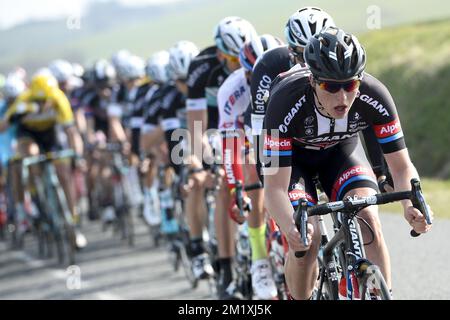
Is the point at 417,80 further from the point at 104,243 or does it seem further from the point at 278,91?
the point at 278,91

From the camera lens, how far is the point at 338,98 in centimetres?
507

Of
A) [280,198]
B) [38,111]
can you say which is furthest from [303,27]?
[38,111]

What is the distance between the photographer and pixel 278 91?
5.46m

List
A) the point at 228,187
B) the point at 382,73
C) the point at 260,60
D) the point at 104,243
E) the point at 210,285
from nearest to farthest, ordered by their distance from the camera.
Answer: the point at 260,60
the point at 228,187
the point at 210,285
the point at 104,243
the point at 382,73

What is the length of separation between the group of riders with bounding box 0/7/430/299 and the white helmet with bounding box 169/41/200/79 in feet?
0.05

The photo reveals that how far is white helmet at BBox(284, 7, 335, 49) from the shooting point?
652cm

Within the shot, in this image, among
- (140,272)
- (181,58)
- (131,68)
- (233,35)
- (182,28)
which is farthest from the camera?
(182,28)

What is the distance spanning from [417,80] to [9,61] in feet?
350

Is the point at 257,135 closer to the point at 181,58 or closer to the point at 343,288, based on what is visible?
the point at 343,288

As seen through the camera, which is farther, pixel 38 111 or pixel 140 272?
pixel 38 111

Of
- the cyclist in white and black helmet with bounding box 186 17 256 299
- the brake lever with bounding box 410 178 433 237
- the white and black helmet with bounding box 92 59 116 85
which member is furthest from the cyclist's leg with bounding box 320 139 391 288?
the white and black helmet with bounding box 92 59 116 85

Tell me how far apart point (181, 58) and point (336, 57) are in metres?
5.12

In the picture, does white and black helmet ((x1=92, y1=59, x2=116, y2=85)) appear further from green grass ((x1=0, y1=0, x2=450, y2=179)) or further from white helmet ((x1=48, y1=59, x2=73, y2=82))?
green grass ((x1=0, y1=0, x2=450, y2=179))
